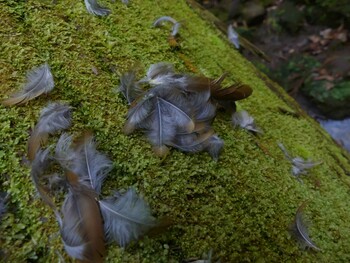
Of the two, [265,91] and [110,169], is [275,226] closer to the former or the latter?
[110,169]

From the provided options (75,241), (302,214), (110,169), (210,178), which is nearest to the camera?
(75,241)

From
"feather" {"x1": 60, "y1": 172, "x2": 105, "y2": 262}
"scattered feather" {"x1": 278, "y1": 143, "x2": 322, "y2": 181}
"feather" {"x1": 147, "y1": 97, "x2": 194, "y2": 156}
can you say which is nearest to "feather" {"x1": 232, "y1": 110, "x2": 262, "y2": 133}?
"scattered feather" {"x1": 278, "y1": 143, "x2": 322, "y2": 181}

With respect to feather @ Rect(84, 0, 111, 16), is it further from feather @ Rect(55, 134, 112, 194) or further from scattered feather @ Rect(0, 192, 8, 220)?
scattered feather @ Rect(0, 192, 8, 220)

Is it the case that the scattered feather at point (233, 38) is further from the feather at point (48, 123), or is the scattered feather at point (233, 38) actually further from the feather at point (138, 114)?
the feather at point (48, 123)

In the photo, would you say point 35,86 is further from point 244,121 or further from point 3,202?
point 244,121

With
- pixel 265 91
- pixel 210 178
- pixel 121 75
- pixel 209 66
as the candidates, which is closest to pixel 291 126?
pixel 265 91

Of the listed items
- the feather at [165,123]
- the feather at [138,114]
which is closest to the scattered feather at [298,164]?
the feather at [165,123]
